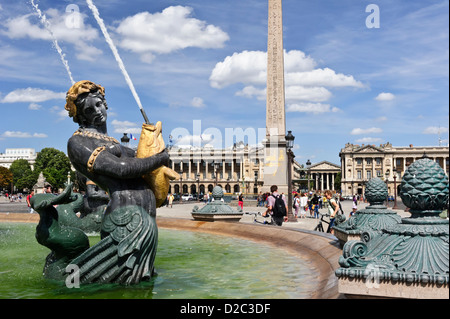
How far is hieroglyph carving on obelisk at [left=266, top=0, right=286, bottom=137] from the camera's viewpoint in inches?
1320

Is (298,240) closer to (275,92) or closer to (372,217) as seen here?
(372,217)

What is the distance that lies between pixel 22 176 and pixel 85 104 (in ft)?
339

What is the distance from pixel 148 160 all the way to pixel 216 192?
5662 mm

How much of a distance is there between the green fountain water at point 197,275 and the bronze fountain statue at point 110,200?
0.20 meters

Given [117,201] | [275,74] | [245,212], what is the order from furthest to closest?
1. [275,74]
2. [245,212]
3. [117,201]

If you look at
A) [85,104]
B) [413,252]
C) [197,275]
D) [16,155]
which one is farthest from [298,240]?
[16,155]

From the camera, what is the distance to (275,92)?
113ft

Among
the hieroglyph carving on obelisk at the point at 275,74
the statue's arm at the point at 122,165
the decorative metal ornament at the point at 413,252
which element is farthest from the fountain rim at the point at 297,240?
the hieroglyph carving on obelisk at the point at 275,74

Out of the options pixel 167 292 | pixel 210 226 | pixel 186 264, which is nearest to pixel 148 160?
pixel 167 292

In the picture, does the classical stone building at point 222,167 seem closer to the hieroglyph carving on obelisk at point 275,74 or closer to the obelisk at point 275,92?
the obelisk at point 275,92

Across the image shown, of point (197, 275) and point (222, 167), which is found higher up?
point (222, 167)

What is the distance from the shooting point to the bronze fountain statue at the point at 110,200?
4.39 m

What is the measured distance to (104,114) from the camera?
495 cm
